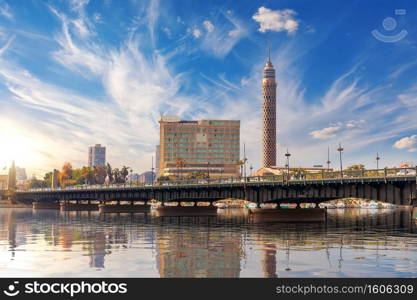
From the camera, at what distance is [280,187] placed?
331ft

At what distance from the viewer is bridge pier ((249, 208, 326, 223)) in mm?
105688

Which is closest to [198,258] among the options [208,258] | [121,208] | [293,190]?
[208,258]

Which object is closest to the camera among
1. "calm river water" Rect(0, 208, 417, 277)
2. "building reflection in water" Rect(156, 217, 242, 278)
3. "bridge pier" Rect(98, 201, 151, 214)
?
"building reflection in water" Rect(156, 217, 242, 278)

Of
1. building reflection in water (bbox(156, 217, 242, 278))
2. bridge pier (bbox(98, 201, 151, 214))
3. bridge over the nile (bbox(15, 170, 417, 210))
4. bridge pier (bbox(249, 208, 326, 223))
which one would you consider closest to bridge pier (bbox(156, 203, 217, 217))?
bridge over the nile (bbox(15, 170, 417, 210))

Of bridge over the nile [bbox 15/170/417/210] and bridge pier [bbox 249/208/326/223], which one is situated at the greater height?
bridge over the nile [bbox 15/170/417/210]

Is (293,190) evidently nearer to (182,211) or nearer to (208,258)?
(182,211)

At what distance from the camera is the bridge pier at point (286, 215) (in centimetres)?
10569

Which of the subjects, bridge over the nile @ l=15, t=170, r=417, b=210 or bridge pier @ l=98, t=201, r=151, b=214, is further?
bridge pier @ l=98, t=201, r=151, b=214

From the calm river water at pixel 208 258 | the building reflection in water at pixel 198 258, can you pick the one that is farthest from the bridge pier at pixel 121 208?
the building reflection in water at pixel 198 258

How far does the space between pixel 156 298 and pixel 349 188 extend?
6744cm

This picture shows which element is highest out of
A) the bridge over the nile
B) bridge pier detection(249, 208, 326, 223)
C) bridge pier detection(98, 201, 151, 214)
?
the bridge over the nile

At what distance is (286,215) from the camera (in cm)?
10781

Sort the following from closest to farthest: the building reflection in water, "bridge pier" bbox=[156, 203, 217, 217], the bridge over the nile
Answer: the building reflection in water
the bridge over the nile
"bridge pier" bbox=[156, 203, 217, 217]

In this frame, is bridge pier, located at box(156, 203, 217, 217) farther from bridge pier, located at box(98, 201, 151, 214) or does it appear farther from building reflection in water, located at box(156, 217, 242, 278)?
building reflection in water, located at box(156, 217, 242, 278)
